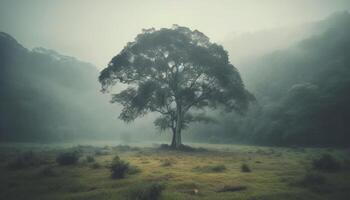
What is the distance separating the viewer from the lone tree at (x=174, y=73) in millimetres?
29844

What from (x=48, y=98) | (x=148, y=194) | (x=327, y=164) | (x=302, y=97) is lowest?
(x=148, y=194)

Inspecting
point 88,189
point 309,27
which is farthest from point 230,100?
point 309,27

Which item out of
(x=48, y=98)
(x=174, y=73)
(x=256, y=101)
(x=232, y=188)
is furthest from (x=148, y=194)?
(x=48, y=98)

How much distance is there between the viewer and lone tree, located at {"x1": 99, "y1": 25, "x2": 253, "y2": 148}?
29.8 metres

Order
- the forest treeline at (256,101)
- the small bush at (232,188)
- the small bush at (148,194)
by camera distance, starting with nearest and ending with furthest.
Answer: the small bush at (148,194)
the small bush at (232,188)
the forest treeline at (256,101)

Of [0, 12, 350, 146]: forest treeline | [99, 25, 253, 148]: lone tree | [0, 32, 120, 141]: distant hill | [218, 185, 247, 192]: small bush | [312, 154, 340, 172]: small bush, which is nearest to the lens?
[218, 185, 247, 192]: small bush

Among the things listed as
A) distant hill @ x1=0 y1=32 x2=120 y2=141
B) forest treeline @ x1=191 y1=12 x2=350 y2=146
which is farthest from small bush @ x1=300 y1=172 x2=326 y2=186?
distant hill @ x1=0 y1=32 x2=120 y2=141

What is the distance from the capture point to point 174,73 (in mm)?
32688

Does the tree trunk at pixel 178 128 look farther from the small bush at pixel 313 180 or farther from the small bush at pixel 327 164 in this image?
the small bush at pixel 313 180

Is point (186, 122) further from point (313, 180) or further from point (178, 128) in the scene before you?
point (313, 180)

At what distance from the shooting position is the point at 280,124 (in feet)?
150

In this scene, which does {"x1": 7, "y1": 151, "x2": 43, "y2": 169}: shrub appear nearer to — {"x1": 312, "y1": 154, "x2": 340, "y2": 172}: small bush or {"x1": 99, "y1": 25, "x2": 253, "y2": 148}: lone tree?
{"x1": 99, "y1": 25, "x2": 253, "y2": 148}: lone tree

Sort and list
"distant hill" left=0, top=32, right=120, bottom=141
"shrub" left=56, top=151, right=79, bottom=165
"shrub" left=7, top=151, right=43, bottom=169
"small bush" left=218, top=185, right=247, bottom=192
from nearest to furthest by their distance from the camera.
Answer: "small bush" left=218, top=185, right=247, bottom=192 → "shrub" left=7, top=151, right=43, bottom=169 → "shrub" left=56, top=151, right=79, bottom=165 → "distant hill" left=0, top=32, right=120, bottom=141

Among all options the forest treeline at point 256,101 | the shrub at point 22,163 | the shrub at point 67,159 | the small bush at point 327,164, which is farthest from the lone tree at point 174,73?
the small bush at point 327,164
